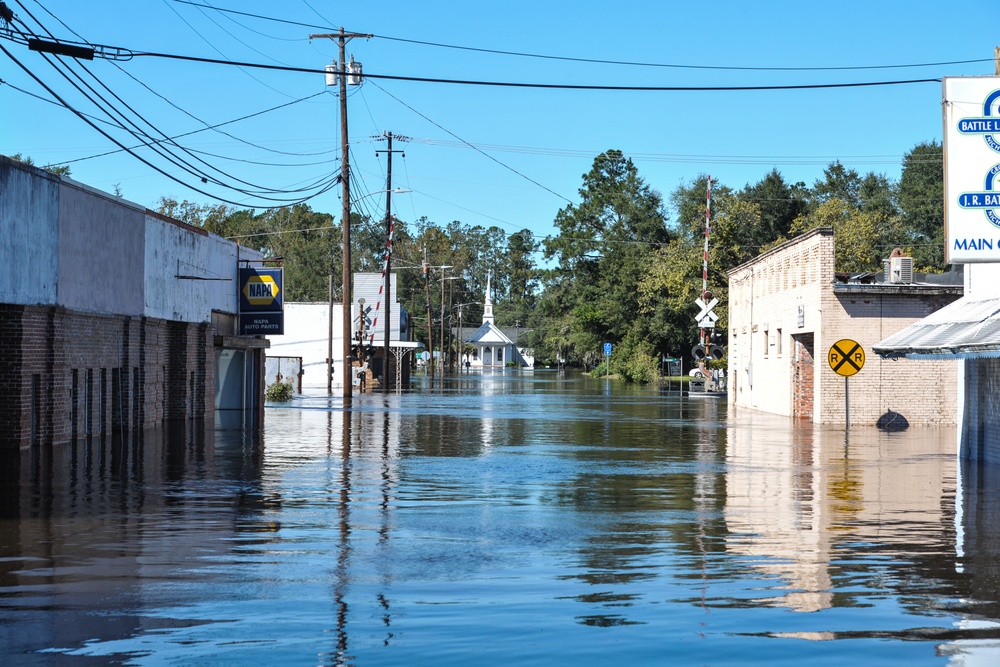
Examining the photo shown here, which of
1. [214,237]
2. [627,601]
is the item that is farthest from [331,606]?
[214,237]

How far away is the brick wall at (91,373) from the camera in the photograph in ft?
74.4

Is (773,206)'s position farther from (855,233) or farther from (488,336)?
(488,336)

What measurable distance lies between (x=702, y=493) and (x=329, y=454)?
28.7 ft

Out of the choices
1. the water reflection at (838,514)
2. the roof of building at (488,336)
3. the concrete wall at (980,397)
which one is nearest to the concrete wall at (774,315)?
the water reflection at (838,514)

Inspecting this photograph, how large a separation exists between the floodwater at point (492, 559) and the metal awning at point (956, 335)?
209 cm

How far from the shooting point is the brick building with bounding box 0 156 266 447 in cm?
2261

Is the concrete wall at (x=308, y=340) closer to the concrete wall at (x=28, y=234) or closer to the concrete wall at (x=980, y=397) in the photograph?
the concrete wall at (x=28, y=234)

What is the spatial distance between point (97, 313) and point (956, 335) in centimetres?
1789

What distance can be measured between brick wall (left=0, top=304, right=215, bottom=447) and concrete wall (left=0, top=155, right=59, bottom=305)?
528 millimetres

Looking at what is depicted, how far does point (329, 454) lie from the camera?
76.1 feet

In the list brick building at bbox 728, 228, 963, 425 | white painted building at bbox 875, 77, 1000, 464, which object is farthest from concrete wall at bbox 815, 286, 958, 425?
white painted building at bbox 875, 77, 1000, 464

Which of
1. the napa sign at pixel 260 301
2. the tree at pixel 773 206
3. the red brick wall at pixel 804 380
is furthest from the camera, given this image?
the tree at pixel 773 206

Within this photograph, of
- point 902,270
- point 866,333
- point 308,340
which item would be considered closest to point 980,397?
point 866,333

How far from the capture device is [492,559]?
11.2m
